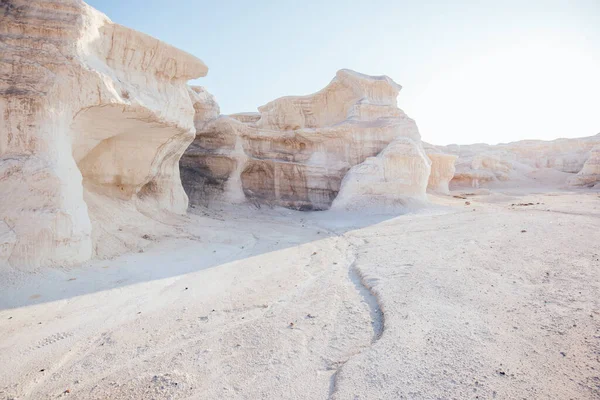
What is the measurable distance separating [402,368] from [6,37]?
5.98 metres

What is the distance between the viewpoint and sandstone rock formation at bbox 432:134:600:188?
74.8 feet

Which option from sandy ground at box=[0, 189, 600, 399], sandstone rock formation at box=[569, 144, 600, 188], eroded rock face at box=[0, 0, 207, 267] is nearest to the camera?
sandy ground at box=[0, 189, 600, 399]

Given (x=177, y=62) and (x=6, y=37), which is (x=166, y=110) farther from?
(x=6, y=37)

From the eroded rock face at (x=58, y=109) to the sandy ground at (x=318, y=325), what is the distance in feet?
1.81

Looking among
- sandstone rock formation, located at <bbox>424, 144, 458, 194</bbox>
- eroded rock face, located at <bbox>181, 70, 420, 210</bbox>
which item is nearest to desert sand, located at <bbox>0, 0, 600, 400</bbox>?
eroded rock face, located at <bbox>181, 70, 420, 210</bbox>

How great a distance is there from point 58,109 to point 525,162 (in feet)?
112

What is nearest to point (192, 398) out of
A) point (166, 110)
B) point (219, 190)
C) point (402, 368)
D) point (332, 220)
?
point (402, 368)

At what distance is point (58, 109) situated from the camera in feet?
14.3

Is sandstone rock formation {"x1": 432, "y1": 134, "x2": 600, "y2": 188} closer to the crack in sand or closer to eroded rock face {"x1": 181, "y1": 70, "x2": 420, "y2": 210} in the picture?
eroded rock face {"x1": 181, "y1": 70, "x2": 420, "y2": 210}

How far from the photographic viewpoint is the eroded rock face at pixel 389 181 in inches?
423

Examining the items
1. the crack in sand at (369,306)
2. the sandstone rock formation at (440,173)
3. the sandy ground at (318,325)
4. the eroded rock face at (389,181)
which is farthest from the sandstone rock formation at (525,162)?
the crack in sand at (369,306)

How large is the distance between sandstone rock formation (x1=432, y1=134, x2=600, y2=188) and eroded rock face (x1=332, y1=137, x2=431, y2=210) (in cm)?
1188

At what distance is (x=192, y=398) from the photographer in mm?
1759

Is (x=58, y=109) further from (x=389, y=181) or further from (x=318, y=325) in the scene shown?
(x=389, y=181)
